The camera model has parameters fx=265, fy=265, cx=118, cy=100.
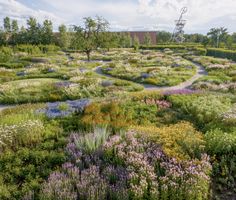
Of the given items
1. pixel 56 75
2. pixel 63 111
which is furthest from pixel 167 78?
pixel 63 111

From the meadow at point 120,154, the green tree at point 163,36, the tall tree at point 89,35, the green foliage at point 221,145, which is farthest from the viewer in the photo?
the green tree at point 163,36

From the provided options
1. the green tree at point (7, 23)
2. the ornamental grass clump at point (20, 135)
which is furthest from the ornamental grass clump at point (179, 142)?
the green tree at point (7, 23)

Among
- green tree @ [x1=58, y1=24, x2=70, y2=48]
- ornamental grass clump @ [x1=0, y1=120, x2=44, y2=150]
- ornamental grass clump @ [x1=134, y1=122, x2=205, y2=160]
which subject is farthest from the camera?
green tree @ [x1=58, y1=24, x2=70, y2=48]

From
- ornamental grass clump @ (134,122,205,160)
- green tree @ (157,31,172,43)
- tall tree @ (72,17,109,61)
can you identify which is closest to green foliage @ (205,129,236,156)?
ornamental grass clump @ (134,122,205,160)

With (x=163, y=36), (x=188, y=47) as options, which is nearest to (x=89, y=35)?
(x=188, y=47)

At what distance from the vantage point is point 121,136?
7.32m

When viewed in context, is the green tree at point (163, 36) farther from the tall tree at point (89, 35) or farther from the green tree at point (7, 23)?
the tall tree at point (89, 35)

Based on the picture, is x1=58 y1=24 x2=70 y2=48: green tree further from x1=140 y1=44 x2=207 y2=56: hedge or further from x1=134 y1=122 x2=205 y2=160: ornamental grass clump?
x1=134 y1=122 x2=205 y2=160: ornamental grass clump

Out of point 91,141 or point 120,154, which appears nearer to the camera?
point 120,154

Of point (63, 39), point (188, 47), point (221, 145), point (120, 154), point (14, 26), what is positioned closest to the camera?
point (120, 154)

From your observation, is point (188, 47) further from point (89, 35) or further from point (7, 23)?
point (7, 23)

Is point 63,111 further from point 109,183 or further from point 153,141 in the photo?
point 109,183

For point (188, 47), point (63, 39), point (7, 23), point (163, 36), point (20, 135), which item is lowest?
point (188, 47)

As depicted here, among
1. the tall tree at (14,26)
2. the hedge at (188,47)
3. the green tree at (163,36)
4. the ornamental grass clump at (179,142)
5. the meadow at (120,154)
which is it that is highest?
the tall tree at (14,26)
